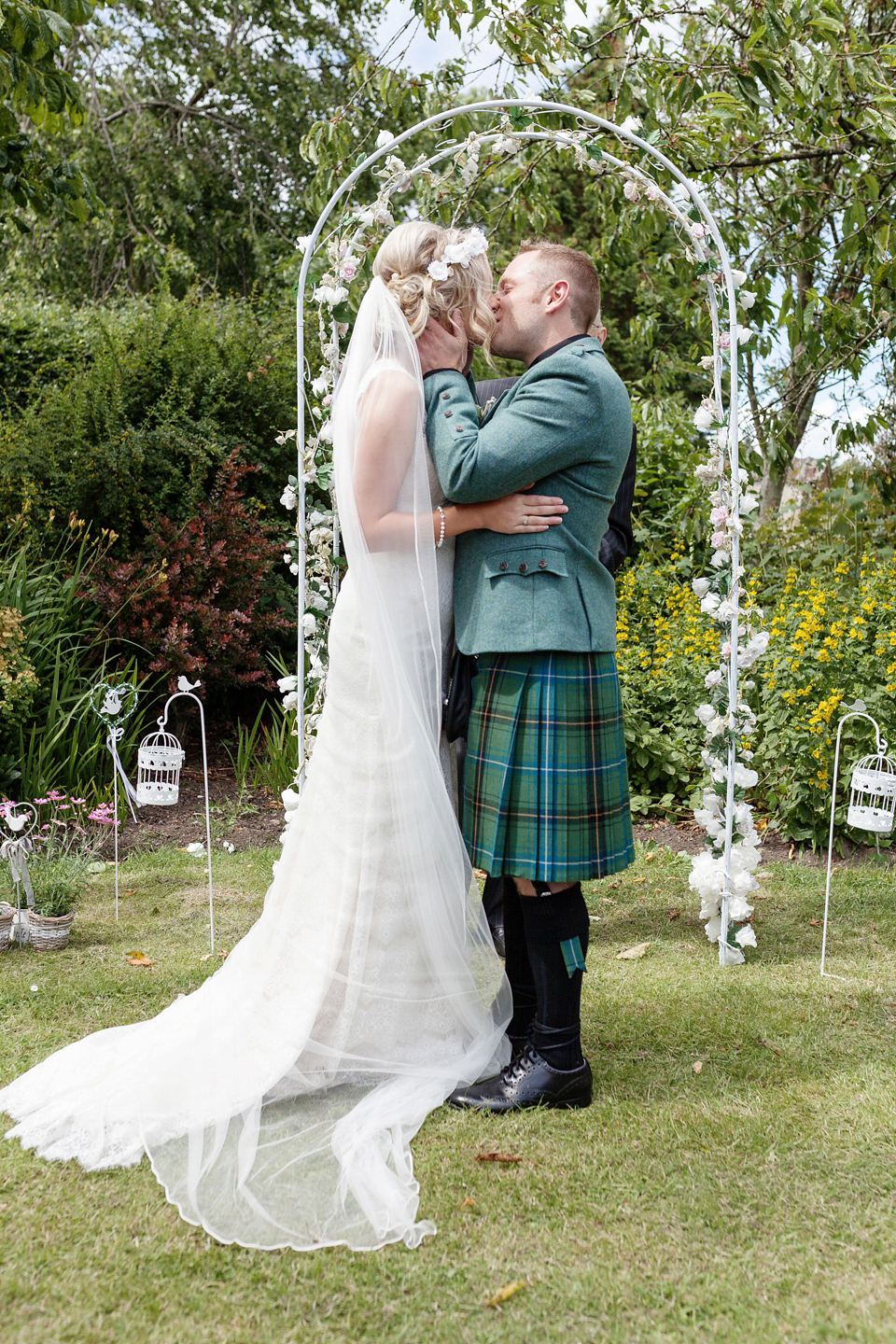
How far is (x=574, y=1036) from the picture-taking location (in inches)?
93.4

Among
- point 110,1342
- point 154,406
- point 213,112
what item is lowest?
point 110,1342

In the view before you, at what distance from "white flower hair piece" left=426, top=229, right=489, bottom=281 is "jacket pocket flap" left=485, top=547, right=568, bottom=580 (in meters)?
0.61

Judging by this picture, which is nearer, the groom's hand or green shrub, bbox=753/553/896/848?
the groom's hand

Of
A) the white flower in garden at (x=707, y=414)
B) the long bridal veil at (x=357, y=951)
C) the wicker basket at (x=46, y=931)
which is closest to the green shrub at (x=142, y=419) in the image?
the wicker basket at (x=46, y=931)

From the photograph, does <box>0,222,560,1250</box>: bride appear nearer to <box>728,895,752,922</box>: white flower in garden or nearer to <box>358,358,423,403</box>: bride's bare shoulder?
<box>358,358,423,403</box>: bride's bare shoulder

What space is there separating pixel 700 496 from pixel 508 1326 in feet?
17.0

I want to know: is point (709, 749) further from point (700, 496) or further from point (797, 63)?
point (700, 496)

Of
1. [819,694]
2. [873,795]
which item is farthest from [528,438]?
[819,694]

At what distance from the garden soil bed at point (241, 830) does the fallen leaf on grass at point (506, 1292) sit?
113 inches

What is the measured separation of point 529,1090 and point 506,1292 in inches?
24.6

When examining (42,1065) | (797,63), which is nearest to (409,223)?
(42,1065)

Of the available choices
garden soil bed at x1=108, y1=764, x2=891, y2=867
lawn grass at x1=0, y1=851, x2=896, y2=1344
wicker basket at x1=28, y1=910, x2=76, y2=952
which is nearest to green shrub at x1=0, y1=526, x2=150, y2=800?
garden soil bed at x1=108, y1=764, x2=891, y2=867

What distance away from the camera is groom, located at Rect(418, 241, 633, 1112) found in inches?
86.0

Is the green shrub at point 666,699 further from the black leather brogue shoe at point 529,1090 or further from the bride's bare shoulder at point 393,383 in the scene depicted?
the bride's bare shoulder at point 393,383
